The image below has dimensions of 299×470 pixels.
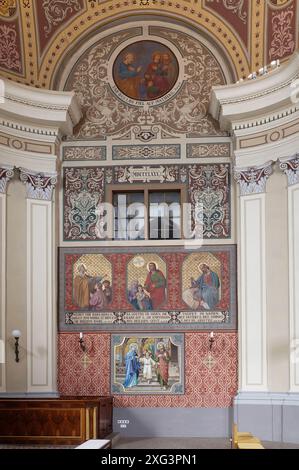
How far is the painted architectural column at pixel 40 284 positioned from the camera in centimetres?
1612

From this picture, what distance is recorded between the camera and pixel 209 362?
53.8ft

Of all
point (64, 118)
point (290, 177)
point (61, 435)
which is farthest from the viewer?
point (64, 118)

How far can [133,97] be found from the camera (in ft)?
57.4

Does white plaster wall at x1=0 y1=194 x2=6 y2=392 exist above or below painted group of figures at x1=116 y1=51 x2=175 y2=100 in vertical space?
below

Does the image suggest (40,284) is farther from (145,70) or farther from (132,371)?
(145,70)

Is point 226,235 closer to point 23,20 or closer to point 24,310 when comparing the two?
point 24,310

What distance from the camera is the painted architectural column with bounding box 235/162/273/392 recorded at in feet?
51.6

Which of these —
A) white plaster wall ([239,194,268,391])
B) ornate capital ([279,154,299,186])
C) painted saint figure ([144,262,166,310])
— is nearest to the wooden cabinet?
painted saint figure ([144,262,166,310])

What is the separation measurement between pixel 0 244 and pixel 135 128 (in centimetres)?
417

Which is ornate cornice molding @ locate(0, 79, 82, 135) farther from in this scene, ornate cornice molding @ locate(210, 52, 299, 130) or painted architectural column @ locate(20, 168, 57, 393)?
ornate cornice molding @ locate(210, 52, 299, 130)

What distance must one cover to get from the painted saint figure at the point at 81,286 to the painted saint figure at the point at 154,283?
4.39 feet

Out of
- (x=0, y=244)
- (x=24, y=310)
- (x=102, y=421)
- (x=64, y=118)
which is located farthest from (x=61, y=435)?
(x=64, y=118)

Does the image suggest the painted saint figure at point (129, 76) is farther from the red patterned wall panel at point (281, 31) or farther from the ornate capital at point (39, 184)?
the red patterned wall panel at point (281, 31)

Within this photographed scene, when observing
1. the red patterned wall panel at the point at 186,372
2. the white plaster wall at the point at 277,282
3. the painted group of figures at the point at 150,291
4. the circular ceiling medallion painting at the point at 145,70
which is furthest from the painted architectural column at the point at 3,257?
the white plaster wall at the point at 277,282
